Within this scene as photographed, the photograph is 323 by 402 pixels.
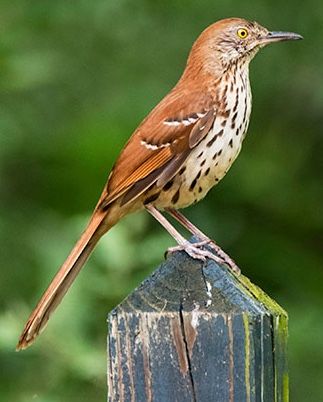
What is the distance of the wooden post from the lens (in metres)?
2.88

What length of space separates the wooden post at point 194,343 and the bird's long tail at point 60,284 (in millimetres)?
689

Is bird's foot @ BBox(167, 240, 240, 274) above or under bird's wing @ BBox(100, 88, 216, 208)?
under

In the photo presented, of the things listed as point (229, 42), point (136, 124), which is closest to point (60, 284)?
point (229, 42)

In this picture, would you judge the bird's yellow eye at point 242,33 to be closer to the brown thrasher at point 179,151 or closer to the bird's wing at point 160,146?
the brown thrasher at point 179,151

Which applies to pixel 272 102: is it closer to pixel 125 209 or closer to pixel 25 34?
pixel 25 34

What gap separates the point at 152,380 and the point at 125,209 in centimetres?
154

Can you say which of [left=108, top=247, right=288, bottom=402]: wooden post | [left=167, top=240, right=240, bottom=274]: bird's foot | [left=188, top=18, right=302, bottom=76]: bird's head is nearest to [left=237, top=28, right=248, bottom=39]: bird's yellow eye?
[left=188, top=18, right=302, bottom=76]: bird's head

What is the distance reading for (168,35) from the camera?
6844 millimetres

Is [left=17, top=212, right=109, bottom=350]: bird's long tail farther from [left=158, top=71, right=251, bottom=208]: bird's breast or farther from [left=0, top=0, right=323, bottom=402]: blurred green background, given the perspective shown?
[left=0, top=0, right=323, bottom=402]: blurred green background

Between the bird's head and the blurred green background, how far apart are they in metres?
1.13

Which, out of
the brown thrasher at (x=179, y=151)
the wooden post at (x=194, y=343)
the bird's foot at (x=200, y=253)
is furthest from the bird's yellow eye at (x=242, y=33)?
the wooden post at (x=194, y=343)

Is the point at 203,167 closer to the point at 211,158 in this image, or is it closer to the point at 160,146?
the point at 211,158

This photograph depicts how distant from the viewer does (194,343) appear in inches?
114

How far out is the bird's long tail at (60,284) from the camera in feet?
11.9
